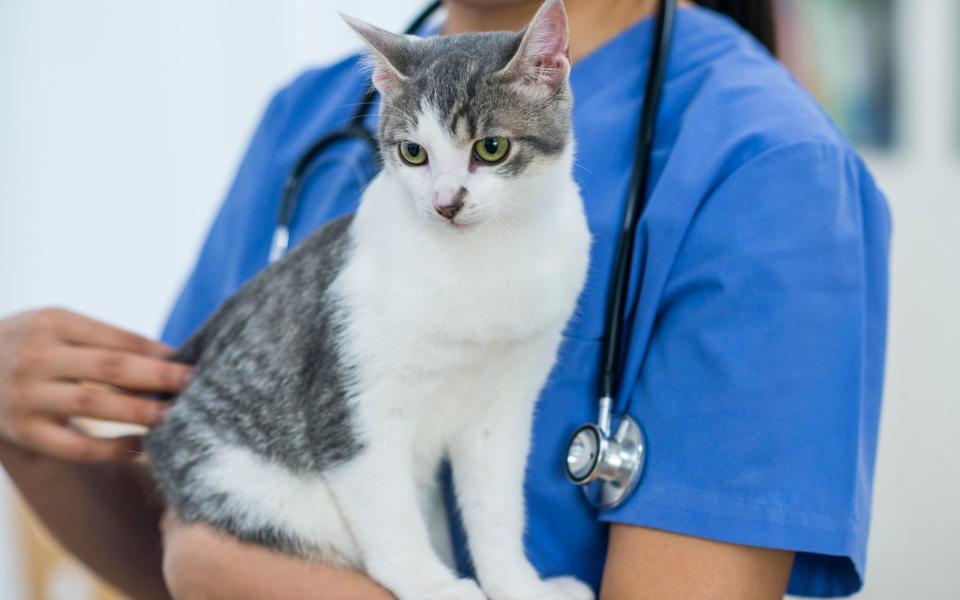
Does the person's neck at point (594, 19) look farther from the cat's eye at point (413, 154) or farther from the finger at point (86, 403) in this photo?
the finger at point (86, 403)

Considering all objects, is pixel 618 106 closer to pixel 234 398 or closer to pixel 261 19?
pixel 234 398

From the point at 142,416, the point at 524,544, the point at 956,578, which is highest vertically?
the point at 142,416

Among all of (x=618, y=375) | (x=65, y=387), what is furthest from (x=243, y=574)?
(x=618, y=375)

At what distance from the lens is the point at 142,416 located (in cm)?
101

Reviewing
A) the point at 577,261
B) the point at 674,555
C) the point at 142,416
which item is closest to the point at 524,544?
the point at 674,555

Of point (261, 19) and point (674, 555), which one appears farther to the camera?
point (261, 19)

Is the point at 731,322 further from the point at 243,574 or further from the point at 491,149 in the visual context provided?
the point at 243,574

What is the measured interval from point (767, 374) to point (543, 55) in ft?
1.16

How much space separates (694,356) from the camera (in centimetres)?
85

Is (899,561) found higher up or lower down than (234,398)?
lower down

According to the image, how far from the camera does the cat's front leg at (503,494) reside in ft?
2.91

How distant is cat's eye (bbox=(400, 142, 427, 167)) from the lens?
73 cm

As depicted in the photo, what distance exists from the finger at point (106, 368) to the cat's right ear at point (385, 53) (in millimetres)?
431

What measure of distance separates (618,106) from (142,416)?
59cm
